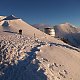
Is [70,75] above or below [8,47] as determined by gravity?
below

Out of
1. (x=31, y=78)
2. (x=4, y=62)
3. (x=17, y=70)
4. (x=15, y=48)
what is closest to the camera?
(x=31, y=78)

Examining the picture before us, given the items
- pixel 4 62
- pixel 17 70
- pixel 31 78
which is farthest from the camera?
pixel 4 62

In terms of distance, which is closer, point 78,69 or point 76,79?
point 76,79

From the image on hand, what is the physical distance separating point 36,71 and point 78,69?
171 inches

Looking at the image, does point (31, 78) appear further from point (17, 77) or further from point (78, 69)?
point (78, 69)

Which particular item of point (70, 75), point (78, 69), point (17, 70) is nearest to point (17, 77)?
point (17, 70)

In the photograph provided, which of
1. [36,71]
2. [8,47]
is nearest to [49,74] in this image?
[36,71]

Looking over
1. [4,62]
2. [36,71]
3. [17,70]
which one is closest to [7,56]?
[4,62]

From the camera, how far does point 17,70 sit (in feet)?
62.6

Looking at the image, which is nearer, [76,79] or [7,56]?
[76,79]

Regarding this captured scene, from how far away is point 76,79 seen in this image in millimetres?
18406

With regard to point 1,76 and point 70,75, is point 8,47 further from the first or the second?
point 70,75

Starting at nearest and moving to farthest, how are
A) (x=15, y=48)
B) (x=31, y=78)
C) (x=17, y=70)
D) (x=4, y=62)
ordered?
(x=31, y=78), (x=17, y=70), (x=4, y=62), (x=15, y=48)

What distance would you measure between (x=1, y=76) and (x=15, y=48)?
525cm
